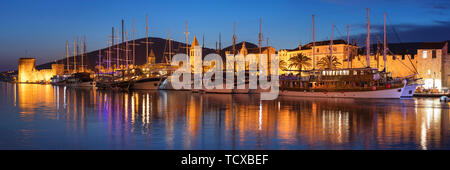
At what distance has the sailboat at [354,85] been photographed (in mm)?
42938

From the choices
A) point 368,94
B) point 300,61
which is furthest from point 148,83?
point 368,94

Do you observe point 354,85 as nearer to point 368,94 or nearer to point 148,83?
point 368,94

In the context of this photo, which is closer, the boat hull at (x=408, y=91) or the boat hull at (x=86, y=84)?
the boat hull at (x=408, y=91)

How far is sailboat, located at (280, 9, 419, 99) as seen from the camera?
42938 millimetres

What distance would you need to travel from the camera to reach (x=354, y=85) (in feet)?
148

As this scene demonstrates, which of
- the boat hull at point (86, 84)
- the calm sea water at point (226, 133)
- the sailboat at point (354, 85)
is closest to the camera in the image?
the calm sea water at point (226, 133)

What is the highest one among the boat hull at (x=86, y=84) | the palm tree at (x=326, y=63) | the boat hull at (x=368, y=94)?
the palm tree at (x=326, y=63)

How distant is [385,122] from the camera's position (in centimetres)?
2152

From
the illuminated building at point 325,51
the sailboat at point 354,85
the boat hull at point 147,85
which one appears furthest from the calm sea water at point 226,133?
the illuminated building at point 325,51

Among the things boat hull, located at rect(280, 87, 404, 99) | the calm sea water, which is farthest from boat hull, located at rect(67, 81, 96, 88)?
the calm sea water

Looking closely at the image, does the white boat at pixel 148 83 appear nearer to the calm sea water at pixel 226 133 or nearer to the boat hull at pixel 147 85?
the boat hull at pixel 147 85

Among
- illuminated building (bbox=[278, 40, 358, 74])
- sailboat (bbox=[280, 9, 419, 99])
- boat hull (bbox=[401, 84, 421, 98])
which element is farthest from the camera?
illuminated building (bbox=[278, 40, 358, 74])

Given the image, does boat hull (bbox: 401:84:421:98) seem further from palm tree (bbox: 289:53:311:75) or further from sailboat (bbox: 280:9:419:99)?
palm tree (bbox: 289:53:311:75)
